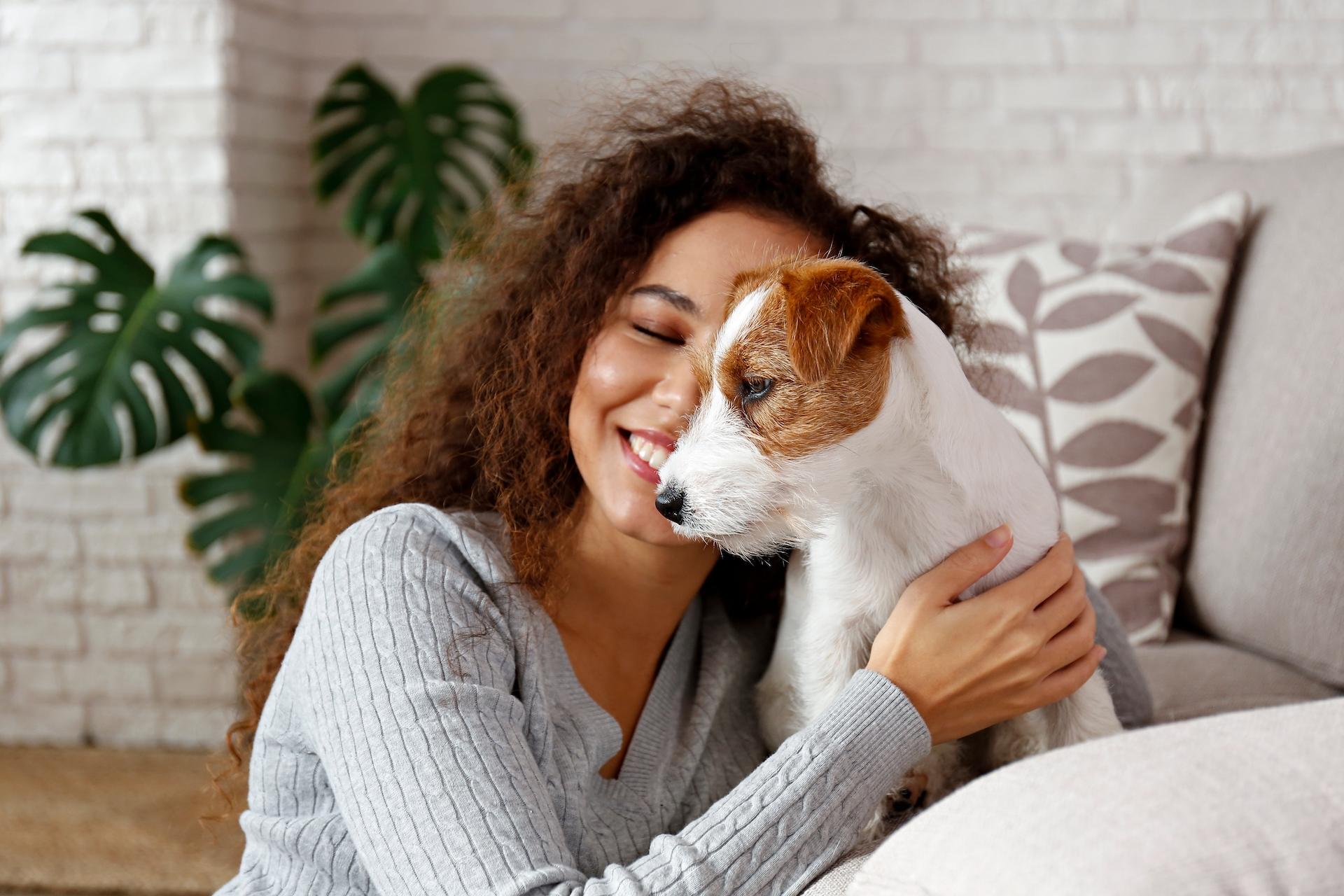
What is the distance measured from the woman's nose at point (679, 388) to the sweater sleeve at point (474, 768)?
25cm

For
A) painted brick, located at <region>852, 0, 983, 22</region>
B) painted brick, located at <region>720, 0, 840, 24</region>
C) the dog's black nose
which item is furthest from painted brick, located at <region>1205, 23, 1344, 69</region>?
the dog's black nose

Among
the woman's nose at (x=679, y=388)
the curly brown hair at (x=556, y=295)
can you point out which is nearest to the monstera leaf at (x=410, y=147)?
the curly brown hair at (x=556, y=295)

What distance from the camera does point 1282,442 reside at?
1.55 meters

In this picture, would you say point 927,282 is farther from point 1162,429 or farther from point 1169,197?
point 1169,197

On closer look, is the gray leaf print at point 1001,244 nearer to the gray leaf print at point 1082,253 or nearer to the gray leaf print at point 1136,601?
the gray leaf print at point 1082,253

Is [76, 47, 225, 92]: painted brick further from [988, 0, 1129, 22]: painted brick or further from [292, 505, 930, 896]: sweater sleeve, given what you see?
[292, 505, 930, 896]: sweater sleeve

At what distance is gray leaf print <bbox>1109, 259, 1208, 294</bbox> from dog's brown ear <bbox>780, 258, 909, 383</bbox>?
0.94 meters

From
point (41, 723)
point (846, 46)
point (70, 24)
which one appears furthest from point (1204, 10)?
point (41, 723)

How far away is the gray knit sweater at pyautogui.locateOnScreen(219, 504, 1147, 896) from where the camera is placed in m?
0.90

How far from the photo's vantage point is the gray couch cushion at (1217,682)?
4.83 feet

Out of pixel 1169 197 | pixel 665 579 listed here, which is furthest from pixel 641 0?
pixel 665 579

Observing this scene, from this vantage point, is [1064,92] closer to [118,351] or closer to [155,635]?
[118,351]

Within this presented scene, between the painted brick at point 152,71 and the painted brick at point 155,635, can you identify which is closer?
the painted brick at point 152,71

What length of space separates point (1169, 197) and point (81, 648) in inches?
93.4
